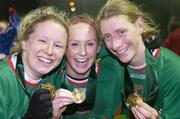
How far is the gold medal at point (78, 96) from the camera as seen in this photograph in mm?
2205

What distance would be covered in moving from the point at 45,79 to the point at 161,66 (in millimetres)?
810

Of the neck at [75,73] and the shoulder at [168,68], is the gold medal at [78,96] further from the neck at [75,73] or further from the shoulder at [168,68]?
the shoulder at [168,68]

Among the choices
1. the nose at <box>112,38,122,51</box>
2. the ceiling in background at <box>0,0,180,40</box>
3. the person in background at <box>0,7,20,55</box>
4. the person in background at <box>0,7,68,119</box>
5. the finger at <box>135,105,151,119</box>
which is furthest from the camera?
the ceiling in background at <box>0,0,180,40</box>

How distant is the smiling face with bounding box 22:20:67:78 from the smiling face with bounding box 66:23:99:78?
0.14 meters

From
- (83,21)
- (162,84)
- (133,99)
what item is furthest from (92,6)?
(133,99)

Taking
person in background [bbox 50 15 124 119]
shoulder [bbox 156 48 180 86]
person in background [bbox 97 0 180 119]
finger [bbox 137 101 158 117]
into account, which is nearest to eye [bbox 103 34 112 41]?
person in background [bbox 97 0 180 119]

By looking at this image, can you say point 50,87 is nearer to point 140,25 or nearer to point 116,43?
point 116,43

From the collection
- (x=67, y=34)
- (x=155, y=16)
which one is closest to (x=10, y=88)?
(x=67, y=34)

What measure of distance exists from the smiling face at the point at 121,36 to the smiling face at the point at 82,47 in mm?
110

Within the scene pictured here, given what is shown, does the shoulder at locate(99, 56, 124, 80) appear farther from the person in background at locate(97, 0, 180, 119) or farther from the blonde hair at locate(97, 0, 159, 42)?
the blonde hair at locate(97, 0, 159, 42)

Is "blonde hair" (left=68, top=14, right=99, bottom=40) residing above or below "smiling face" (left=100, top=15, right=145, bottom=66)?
above

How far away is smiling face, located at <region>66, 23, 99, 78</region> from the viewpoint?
2.37 metres

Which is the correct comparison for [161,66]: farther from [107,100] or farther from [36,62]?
[36,62]

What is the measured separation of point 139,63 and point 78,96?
20.5 inches
